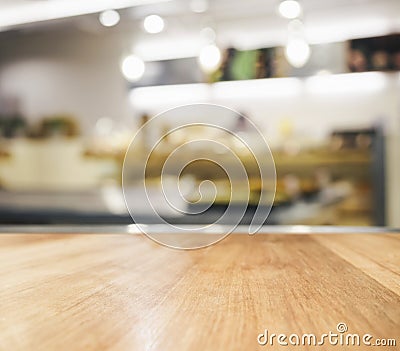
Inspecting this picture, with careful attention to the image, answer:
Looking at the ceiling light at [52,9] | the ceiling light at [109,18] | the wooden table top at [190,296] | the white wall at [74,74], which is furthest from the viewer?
the white wall at [74,74]

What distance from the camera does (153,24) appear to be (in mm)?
3348

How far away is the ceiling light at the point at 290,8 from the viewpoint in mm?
2867

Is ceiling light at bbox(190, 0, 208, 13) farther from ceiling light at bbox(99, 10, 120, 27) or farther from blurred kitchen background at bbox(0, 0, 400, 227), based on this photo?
ceiling light at bbox(99, 10, 120, 27)

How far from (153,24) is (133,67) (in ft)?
1.07

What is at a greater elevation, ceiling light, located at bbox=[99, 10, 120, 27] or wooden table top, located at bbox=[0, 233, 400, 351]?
ceiling light, located at bbox=[99, 10, 120, 27]

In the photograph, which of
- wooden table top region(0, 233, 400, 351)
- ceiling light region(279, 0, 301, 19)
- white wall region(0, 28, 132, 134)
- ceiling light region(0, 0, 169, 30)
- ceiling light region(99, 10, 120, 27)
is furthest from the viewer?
white wall region(0, 28, 132, 134)

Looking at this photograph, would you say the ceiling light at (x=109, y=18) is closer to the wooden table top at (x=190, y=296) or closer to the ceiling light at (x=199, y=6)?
the ceiling light at (x=199, y=6)

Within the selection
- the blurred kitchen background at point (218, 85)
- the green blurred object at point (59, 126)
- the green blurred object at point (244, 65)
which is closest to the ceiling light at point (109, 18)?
the blurred kitchen background at point (218, 85)

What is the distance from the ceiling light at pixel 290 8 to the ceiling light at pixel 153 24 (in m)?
0.83

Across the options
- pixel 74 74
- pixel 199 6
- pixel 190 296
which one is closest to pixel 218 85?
pixel 199 6

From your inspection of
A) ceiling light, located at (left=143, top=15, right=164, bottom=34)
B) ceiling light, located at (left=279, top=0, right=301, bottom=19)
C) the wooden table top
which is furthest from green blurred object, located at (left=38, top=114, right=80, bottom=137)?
the wooden table top

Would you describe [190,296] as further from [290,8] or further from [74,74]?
[74,74]

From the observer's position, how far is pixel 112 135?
341 cm

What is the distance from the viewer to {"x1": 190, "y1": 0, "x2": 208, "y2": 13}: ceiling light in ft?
9.72
